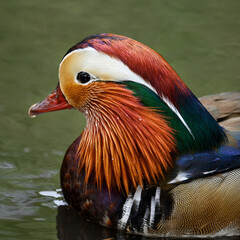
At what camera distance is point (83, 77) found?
4051mm

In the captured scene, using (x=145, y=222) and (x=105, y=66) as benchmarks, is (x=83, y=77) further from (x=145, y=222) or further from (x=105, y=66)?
(x=145, y=222)

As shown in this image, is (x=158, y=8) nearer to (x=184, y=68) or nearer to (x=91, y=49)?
(x=184, y=68)

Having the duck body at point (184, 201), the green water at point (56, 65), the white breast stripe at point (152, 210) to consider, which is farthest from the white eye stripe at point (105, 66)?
Result: the green water at point (56, 65)

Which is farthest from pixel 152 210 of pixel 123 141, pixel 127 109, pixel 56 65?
pixel 56 65

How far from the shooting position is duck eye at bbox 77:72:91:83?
4.03 m

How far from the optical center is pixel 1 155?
5.29 meters

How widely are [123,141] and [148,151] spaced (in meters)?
0.19

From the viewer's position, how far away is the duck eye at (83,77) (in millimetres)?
4031

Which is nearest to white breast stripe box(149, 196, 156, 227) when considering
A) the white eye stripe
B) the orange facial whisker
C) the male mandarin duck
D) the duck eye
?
the male mandarin duck

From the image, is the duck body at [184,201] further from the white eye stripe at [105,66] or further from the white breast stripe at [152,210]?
the white eye stripe at [105,66]

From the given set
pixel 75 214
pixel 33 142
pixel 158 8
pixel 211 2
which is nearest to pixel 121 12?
pixel 158 8

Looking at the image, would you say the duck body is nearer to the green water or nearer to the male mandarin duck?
the male mandarin duck

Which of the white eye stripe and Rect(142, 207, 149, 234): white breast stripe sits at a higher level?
the white eye stripe

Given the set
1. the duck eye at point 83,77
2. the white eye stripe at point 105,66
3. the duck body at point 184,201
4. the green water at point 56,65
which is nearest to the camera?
the white eye stripe at point 105,66
